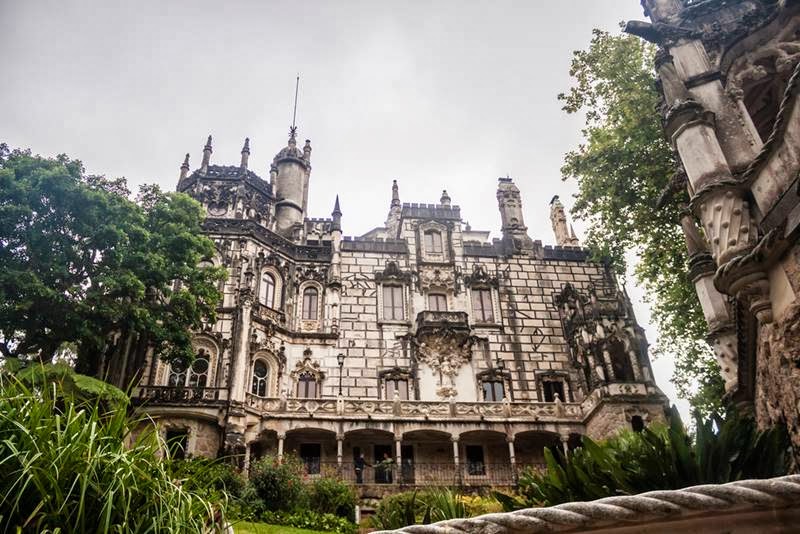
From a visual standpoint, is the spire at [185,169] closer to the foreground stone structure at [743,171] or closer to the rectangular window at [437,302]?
the rectangular window at [437,302]

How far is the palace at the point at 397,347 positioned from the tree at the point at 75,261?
4.46m

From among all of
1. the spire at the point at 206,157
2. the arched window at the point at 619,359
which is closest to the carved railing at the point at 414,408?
the arched window at the point at 619,359

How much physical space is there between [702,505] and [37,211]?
64.5ft

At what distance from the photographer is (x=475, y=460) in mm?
25625

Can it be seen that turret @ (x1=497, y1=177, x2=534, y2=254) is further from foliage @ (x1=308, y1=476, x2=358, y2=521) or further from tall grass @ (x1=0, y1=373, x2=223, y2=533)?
tall grass @ (x1=0, y1=373, x2=223, y2=533)

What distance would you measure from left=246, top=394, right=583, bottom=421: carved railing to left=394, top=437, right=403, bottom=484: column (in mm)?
1193

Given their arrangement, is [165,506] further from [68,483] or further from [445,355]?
[445,355]

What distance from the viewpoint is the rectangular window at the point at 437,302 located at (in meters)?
30.2

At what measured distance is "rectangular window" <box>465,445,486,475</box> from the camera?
2498cm

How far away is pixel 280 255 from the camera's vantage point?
95.9 ft

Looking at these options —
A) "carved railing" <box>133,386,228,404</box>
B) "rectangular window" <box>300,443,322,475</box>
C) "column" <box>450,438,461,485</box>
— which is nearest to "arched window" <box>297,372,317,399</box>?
"rectangular window" <box>300,443,322,475</box>

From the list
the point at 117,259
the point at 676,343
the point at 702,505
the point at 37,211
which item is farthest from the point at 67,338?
the point at 676,343

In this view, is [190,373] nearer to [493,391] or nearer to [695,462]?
[493,391]

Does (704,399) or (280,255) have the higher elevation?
(280,255)
